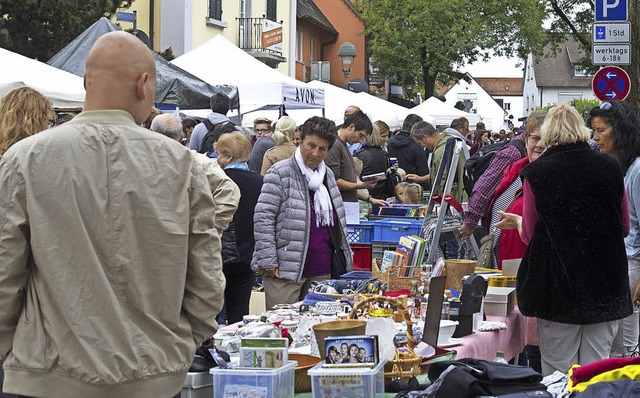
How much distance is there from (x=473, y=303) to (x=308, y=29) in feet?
121

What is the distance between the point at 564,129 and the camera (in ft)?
18.2

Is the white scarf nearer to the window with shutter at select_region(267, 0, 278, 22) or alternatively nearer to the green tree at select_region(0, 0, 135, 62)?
the green tree at select_region(0, 0, 135, 62)

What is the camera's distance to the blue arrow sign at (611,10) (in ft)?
42.0

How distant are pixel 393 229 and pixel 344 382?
5.26 meters

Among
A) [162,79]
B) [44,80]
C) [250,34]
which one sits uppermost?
[250,34]

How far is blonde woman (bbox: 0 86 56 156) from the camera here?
16.7 ft

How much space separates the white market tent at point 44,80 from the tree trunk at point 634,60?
773cm

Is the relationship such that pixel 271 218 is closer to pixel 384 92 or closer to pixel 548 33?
pixel 548 33

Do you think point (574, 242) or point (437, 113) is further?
point (437, 113)

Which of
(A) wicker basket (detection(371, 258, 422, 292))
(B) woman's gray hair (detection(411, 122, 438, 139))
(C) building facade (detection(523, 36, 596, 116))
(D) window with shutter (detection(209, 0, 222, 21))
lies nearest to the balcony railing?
(D) window with shutter (detection(209, 0, 222, 21))

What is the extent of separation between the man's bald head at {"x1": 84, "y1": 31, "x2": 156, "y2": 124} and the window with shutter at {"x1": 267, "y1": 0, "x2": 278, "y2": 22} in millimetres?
29243

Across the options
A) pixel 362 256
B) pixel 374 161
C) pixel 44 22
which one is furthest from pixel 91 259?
pixel 44 22

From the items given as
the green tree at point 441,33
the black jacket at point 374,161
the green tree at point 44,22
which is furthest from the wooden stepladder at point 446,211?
the green tree at point 441,33

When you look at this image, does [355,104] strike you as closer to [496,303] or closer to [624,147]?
[624,147]
